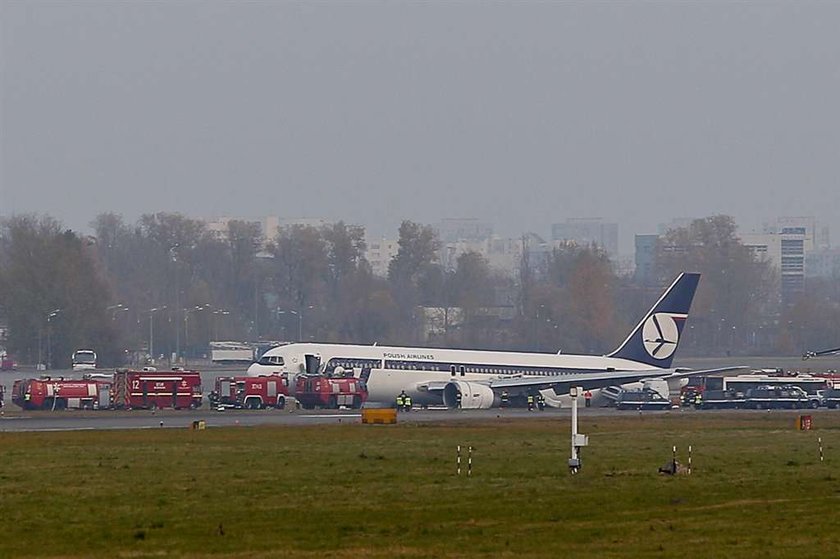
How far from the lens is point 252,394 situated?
82.5m

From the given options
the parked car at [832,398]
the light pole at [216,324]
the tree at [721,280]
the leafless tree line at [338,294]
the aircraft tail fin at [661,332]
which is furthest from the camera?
the tree at [721,280]

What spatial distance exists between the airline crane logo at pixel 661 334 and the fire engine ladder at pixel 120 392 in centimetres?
2957

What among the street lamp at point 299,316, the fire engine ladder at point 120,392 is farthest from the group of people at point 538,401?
the street lamp at point 299,316

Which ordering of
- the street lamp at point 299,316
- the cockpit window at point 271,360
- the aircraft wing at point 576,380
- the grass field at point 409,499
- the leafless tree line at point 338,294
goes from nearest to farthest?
the grass field at point 409,499 → the aircraft wing at point 576,380 → the cockpit window at point 271,360 → the leafless tree line at point 338,294 → the street lamp at point 299,316

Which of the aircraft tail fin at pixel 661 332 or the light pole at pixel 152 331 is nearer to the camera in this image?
the aircraft tail fin at pixel 661 332

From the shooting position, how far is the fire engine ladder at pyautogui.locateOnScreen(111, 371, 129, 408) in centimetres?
8150

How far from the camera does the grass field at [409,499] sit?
24.0 meters

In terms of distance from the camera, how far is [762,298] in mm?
174375

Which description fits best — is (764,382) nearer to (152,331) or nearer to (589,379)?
(589,379)

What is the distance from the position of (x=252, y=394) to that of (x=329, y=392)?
156 inches

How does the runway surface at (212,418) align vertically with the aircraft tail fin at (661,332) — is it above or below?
below

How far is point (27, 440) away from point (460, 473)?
2019cm

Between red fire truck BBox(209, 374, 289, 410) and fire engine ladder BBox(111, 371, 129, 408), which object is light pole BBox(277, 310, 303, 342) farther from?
fire engine ladder BBox(111, 371, 129, 408)

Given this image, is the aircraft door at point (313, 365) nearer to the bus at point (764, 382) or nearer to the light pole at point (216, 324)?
the bus at point (764, 382)
